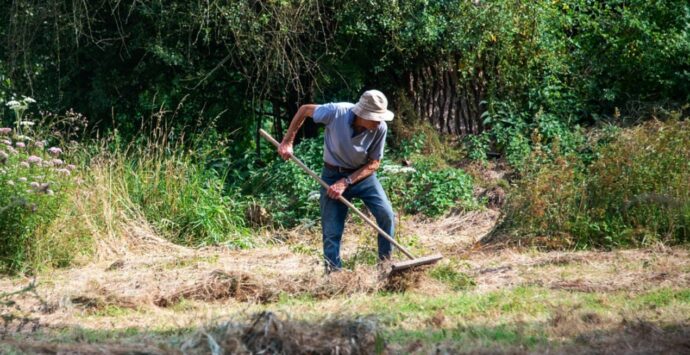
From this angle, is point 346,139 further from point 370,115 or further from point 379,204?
point 379,204

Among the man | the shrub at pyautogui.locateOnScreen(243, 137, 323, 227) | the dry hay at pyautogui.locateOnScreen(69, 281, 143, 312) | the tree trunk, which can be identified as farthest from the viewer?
the tree trunk

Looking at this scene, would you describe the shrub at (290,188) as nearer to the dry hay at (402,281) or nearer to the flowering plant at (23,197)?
the flowering plant at (23,197)

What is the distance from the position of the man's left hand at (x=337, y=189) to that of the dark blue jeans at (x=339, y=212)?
14 cm

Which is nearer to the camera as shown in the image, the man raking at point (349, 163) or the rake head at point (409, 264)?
the rake head at point (409, 264)

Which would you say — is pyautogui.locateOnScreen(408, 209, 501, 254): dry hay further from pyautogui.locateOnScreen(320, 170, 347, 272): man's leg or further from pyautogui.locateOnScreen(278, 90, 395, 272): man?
pyautogui.locateOnScreen(320, 170, 347, 272): man's leg

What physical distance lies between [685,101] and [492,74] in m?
2.99

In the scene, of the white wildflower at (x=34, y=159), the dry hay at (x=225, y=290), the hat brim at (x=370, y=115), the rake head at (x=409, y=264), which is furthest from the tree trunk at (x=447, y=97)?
the dry hay at (x=225, y=290)

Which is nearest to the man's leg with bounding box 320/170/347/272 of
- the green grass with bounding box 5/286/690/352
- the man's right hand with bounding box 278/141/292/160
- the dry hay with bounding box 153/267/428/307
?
the dry hay with bounding box 153/267/428/307

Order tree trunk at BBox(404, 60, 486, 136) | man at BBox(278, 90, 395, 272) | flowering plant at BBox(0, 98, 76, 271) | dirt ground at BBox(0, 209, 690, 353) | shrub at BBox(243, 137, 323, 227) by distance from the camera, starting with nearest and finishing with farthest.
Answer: dirt ground at BBox(0, 209, 690, 353)
man at BBox(278, 90, 395, 272)
flowering plant at BBox(0, 98, 76, 271)
shrub at BBox(243, 137, 323, 227)
tree trunk at BBox(404, 60, 486, 136)

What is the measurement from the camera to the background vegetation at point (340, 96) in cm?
1127

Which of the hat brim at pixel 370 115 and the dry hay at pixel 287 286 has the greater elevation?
the hat brim at pixel 370 115

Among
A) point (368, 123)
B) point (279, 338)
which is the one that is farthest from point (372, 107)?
point (279, 338)

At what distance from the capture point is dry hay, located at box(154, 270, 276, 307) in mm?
8242

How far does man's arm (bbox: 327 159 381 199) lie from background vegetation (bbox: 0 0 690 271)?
2.60 metres
